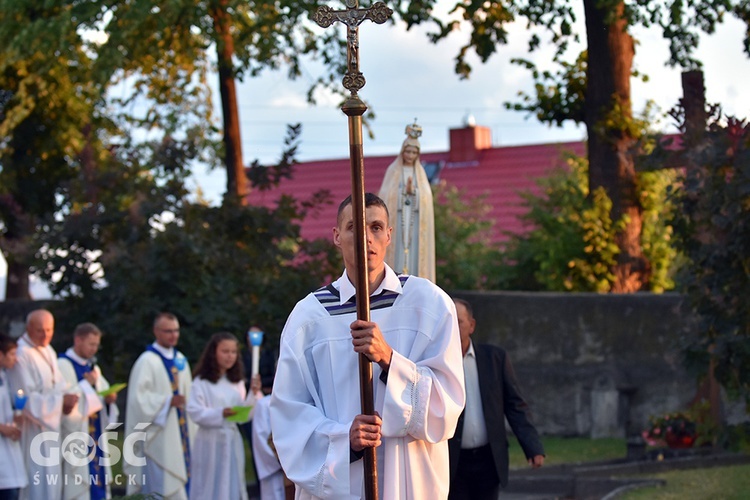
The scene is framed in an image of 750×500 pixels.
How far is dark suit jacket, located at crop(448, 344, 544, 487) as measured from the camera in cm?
830

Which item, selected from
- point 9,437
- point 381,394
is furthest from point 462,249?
point 381,394

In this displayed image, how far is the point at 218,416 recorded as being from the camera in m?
11.3

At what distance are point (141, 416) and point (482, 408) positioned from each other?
4788 mm

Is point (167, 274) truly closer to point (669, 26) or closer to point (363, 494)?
point (669, 26)

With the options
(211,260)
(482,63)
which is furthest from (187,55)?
(211,260)

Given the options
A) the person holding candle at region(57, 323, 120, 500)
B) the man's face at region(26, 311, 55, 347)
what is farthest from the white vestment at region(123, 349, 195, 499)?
the man's face at region(26, 311, 55, 347)

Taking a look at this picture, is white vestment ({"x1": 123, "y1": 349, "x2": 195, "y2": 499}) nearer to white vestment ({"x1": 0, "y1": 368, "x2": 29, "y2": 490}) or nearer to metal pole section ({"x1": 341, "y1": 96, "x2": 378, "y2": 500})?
white vestment ({"x1": 0, "y1": 368, "x2": 29, "y2": 490})

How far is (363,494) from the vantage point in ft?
17.0


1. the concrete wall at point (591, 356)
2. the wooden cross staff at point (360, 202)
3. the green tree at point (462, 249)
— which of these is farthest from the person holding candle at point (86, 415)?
the green tree at point (462, 249)

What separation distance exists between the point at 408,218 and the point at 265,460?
7.57 feet

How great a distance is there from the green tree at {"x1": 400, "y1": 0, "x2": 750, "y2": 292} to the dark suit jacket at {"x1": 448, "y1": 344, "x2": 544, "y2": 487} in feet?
30.3

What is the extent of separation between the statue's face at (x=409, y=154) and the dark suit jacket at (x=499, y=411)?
2.37 m

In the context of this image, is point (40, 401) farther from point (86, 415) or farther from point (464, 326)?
point (464, 326)

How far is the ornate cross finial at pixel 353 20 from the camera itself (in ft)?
16.6
